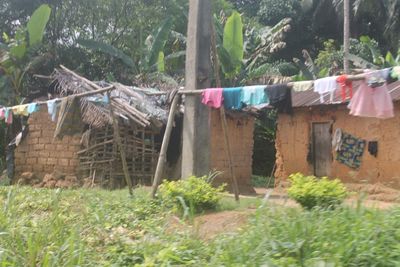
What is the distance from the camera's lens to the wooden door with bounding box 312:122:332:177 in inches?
497

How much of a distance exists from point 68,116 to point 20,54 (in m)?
5.89

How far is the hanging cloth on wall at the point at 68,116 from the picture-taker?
10020 mm

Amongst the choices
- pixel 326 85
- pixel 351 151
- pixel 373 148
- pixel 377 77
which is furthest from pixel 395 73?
pixel 351 151

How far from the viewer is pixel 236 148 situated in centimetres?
1384

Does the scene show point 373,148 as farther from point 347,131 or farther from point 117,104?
Result: point 117,104

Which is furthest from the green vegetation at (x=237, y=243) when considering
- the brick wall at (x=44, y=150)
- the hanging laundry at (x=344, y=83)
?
the brick wall at (x=44, y=150)

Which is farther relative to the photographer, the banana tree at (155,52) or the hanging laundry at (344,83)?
the banana tree at (155,52)

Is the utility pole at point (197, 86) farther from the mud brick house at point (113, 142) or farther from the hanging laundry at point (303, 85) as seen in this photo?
the mud brick house at point (113, 142)

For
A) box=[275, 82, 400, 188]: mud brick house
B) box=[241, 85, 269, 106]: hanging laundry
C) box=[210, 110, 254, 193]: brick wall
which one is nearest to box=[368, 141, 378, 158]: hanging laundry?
box=[275, 82, 400, 188]: mud brick house

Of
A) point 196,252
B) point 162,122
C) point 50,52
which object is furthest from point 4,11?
point 196,252

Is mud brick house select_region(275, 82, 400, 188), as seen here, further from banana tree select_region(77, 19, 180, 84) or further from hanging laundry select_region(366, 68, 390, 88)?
banana tree select_region(77, 19, 180, 84)

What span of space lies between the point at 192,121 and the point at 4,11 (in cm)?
1314

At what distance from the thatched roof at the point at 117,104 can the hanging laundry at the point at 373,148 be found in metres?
4.91

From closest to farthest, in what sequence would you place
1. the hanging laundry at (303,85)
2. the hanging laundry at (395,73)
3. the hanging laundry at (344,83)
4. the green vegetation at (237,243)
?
the green vegetation at (237,243) < the hanging laundry at (395,73) < the hanging laundry at (344,83) < the hanging laundry at (303,85)
